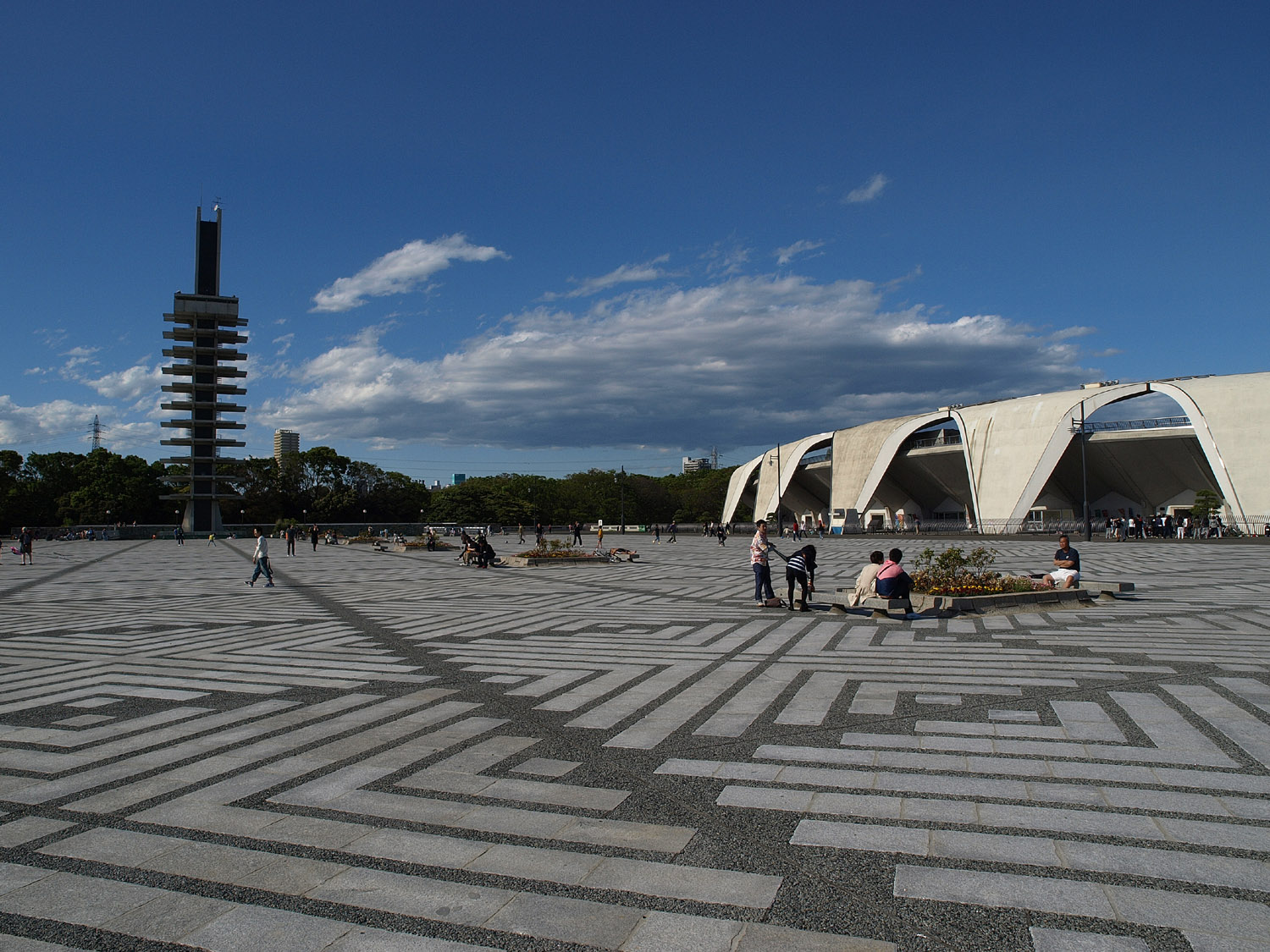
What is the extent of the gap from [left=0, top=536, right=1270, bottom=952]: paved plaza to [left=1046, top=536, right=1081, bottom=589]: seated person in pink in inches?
119

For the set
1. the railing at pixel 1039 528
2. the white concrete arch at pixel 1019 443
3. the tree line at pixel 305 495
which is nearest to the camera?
the railing at pixel 1039 528

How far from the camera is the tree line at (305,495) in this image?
76438 millimetres

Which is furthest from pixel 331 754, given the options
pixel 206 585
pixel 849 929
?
pixel 206 585

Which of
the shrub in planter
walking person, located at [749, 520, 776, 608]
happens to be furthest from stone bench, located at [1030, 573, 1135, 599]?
walking person, located at [749, 520, 776, 608]

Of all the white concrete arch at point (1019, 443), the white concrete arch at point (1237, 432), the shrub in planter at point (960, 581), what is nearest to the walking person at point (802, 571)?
the shrub in planter at point (960, 581)

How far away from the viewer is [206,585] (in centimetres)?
2086

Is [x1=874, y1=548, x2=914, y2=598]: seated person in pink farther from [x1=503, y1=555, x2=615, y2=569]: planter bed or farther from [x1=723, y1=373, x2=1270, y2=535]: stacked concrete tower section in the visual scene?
[x1=723, y1=373, x2=1270, y2=535]: stacked concrete tower section

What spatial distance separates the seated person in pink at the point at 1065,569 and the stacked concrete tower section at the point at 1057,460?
1039 inches

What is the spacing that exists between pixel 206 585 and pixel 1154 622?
807 inches

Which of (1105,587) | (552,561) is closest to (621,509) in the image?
(552,561)

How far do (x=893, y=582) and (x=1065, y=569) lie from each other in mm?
3895

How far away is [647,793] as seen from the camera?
15.3 feet

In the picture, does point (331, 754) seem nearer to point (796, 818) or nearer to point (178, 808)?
point (178, 808)

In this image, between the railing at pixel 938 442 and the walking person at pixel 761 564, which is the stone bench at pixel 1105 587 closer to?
the walking person at pixel 761 564
